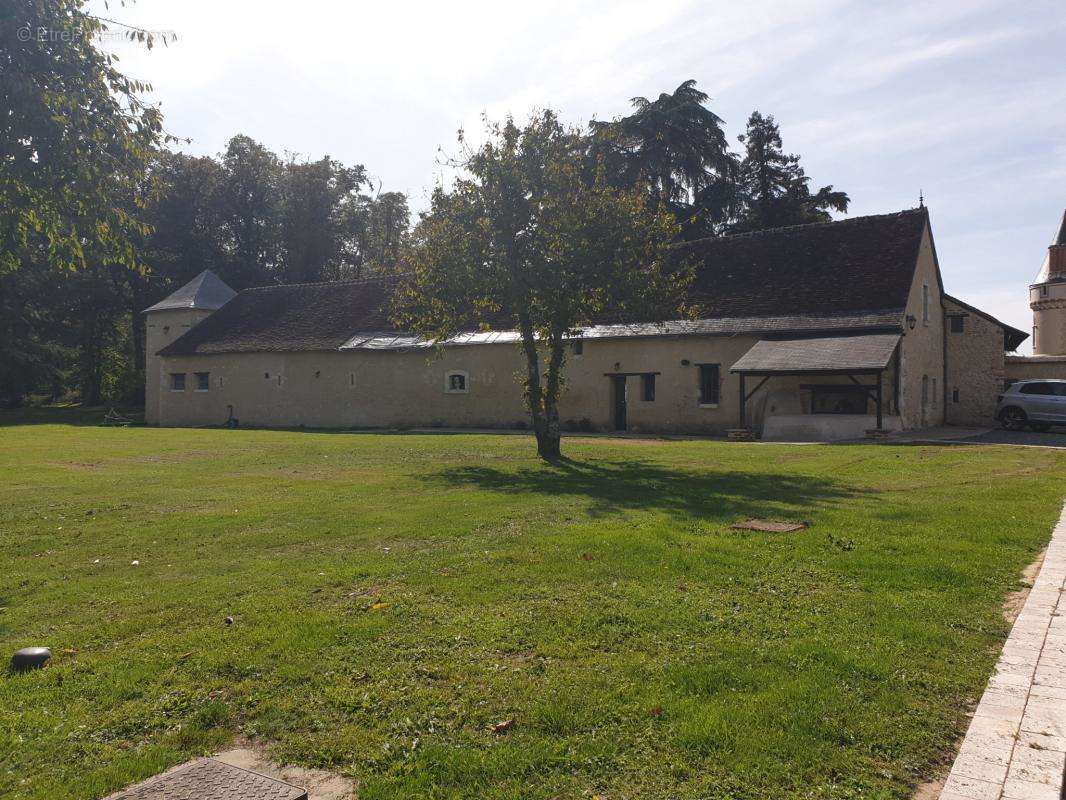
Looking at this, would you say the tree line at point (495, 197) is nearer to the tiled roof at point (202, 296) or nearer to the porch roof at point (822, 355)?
the porch roof at point (822, 355)

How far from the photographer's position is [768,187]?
44.0m

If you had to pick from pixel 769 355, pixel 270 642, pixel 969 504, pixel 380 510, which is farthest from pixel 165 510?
pixel 769 355

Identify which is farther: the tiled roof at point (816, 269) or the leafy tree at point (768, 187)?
the leafy tree at point (768, 187)

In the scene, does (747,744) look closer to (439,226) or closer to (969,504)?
(969,504)

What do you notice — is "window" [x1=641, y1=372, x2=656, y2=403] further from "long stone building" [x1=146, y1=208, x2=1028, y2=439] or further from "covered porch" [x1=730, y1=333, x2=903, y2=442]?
"covered porch" [x1=730, y1=333, x2=903, y2=442]

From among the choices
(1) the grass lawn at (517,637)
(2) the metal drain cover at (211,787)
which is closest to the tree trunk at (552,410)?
(1) the grass lawn at (517,637)

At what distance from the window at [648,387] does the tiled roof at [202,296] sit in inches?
1049

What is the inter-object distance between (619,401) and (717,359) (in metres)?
4.05

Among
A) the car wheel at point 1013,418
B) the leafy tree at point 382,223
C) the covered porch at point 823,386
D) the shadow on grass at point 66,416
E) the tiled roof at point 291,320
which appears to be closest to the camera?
the covered porch at point 823,386

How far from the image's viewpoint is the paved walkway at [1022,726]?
307cm

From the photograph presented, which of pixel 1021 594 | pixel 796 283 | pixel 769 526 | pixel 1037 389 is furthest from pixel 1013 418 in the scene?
pixel 1021 594

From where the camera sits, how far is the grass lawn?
3387 mm

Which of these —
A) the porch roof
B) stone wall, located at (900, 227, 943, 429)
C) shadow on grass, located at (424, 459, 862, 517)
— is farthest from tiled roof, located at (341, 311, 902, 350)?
shadow on grass, located at (424, 459, 862, 517)

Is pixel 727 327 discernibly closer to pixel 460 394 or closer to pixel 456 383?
pixel 460 394
